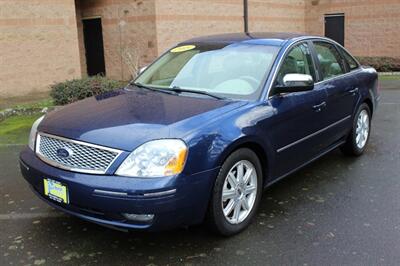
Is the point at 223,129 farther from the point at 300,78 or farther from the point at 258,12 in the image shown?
the point at 258,12

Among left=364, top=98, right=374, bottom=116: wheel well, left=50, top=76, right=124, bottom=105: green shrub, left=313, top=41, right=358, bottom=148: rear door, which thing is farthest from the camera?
left=50, top=76, right=124, bottom=105: green shrub

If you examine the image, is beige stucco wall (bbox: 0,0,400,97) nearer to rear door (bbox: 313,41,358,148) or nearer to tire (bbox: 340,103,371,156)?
tire (bbox: 340,103,371,156)

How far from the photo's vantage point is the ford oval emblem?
345cm

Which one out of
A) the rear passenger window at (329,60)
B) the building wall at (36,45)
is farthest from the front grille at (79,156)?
the building wall at (36,45)

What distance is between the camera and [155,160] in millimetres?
3236

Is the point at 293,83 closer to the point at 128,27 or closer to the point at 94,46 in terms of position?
the point at 128,27

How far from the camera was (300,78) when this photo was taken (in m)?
4.19

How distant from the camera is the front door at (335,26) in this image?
70.7 feet

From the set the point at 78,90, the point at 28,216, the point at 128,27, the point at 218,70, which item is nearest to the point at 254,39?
the point at 218,70

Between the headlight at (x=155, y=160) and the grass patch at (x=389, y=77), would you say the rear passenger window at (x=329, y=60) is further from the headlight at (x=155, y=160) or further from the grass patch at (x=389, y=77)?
the grass patch at (x=389, y=77)

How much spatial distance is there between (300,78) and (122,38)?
12907 mm

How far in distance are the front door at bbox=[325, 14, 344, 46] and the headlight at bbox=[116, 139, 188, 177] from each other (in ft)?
65.3

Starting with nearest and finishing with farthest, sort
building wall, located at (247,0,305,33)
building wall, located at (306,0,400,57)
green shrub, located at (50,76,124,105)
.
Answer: green shrub, located at (50,76,124,105) → building wall, located at (247,0,305,33) → building wall, located at (306,0,400,57)

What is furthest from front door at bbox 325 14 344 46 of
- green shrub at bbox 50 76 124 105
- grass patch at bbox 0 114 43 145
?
grass patch at bbox 0 114 43 145
